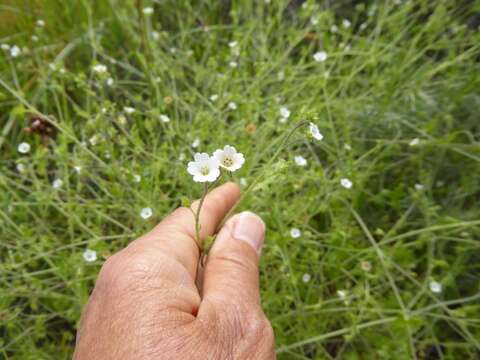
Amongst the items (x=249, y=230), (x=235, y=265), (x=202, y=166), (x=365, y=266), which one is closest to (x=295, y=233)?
(x=365, y=266)

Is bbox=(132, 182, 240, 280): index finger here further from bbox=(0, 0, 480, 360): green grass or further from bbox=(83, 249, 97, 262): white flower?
bbox=(83, 249, 97, 262): white flower

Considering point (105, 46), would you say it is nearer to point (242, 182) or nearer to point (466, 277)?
point (242, 182)

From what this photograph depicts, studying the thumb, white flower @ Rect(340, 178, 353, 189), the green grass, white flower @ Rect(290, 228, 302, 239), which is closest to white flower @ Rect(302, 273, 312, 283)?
the green grass

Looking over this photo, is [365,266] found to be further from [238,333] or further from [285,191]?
[238,333]

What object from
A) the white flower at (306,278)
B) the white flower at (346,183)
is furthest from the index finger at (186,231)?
the white flower at (346,183)

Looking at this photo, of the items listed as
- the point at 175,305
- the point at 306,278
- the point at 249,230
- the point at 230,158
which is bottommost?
the point at 306,278

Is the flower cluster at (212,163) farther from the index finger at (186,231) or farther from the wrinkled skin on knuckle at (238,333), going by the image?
the wrinkled skin on knuckle at (238,333)

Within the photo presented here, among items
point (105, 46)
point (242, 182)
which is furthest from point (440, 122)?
point (105, 46)

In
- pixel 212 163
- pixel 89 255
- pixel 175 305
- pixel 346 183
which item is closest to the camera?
pixel 175 305
